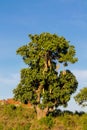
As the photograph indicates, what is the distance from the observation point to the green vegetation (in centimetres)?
4212

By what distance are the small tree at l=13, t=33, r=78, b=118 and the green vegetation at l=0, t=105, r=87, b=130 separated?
158 centimetres

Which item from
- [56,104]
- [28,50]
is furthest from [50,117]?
[28,50]

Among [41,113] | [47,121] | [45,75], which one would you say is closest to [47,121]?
[47,121]

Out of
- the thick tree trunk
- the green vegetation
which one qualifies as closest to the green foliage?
the green vegetation

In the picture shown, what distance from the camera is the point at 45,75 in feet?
147

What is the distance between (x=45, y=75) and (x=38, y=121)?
A: 5.34m

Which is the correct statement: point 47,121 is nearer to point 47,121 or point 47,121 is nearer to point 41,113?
point 47,121

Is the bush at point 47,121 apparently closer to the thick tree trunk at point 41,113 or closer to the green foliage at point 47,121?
the green foliage at point 47,121

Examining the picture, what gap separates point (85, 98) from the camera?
50.4 meters

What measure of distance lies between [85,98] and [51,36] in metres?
10.1

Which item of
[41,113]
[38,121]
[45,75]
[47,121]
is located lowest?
[47,121]

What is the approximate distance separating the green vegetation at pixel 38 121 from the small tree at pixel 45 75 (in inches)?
62.1

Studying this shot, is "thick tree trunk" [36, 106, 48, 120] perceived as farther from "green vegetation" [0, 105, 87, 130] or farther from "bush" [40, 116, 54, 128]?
"bush" [40, 116, 54, 128]

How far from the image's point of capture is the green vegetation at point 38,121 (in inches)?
1658
